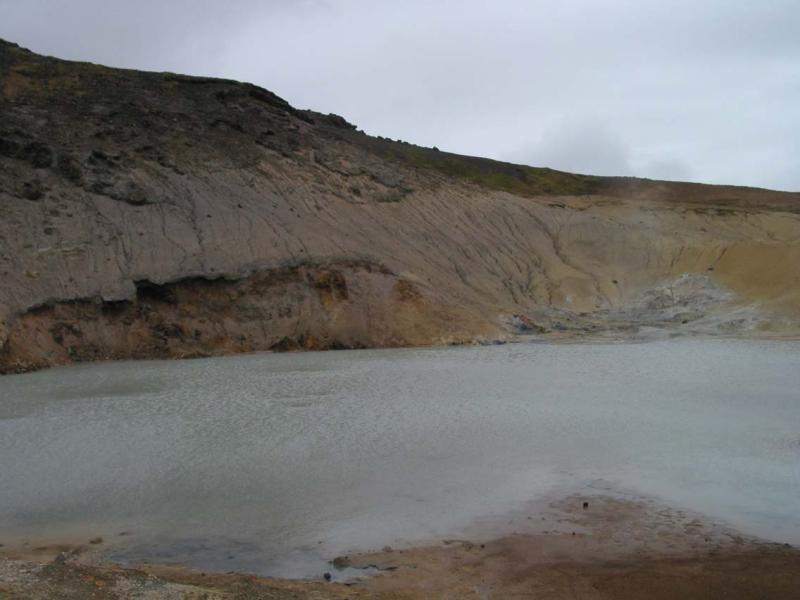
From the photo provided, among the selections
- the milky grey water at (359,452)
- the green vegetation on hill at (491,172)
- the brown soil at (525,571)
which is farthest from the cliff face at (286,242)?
the brown soil at (525,571)

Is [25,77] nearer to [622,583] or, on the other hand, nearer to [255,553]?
[255,553]

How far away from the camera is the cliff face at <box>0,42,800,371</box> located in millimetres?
40188

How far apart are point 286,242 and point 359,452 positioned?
96.0 feet

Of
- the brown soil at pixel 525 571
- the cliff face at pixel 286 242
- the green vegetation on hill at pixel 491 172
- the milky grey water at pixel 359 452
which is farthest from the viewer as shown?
the green vegetation on hill at pixel 491 172

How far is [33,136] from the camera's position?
47594 millimetres

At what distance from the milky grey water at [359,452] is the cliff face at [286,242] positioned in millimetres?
9789

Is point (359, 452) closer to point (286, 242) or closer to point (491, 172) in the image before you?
point (286, 242)

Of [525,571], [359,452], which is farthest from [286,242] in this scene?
[525,571]

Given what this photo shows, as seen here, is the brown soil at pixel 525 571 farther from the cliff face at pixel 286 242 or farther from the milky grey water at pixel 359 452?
the cliff face at pixel 286 242

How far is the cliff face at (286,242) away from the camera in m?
40.2

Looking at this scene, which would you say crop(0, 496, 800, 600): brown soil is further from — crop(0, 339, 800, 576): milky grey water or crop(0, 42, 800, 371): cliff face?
crop(0, 42, 800, 371): cliff face

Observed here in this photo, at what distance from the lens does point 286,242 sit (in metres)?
46.1

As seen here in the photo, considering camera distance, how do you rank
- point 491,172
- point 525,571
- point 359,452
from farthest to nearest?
point 491,172 → point 359,452 → point 525,571

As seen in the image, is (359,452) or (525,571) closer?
(525,571)
